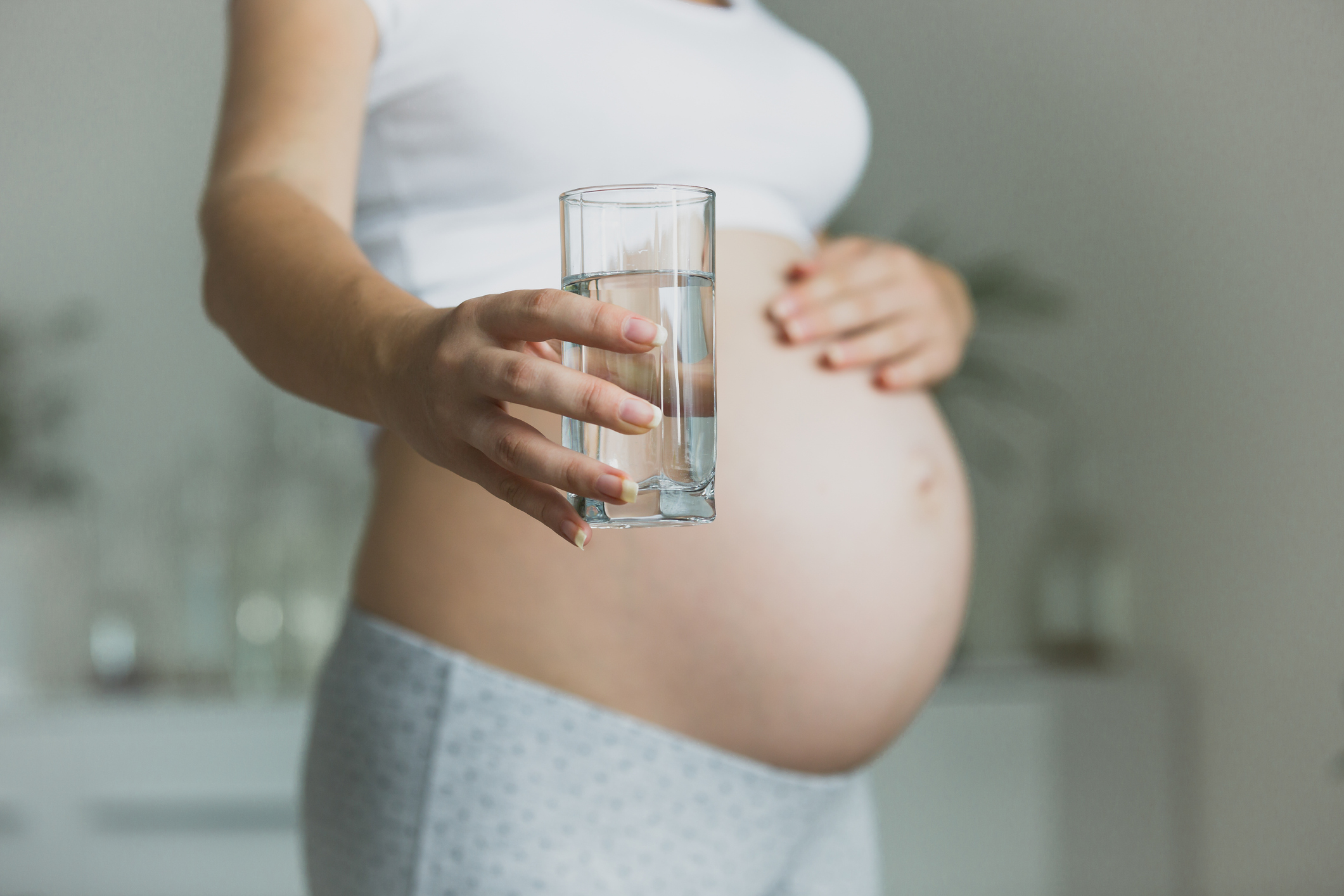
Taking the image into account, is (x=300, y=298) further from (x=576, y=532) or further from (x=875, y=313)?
(x=875, y=313)

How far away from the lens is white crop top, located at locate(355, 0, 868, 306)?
625 millimetres

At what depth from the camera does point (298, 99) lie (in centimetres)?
53

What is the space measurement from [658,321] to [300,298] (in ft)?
0.46

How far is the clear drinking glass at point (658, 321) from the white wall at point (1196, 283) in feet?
4.77

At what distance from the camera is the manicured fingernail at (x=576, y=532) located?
36 cm

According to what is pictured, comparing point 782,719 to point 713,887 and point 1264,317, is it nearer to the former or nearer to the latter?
point 713,887

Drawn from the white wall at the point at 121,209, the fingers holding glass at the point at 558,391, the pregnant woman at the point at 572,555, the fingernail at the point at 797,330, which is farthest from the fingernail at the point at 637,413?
the white wall at the point at 121,209

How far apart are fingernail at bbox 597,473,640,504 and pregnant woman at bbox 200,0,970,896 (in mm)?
224

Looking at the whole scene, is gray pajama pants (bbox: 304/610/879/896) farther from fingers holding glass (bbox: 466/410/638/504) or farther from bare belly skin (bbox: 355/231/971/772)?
fingers holding glass (bbox: 466/410/638/504)

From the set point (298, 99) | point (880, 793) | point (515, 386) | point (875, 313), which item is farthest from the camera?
point (880, 793)

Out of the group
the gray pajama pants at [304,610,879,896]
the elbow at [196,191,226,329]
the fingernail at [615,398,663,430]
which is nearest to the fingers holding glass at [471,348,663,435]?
the fingernail at [615,398,663,430]

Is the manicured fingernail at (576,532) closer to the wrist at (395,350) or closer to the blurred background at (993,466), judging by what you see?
the wrist at (395,350)

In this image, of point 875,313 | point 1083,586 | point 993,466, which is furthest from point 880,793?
point 875,313

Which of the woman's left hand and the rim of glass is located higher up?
the rim of glass
